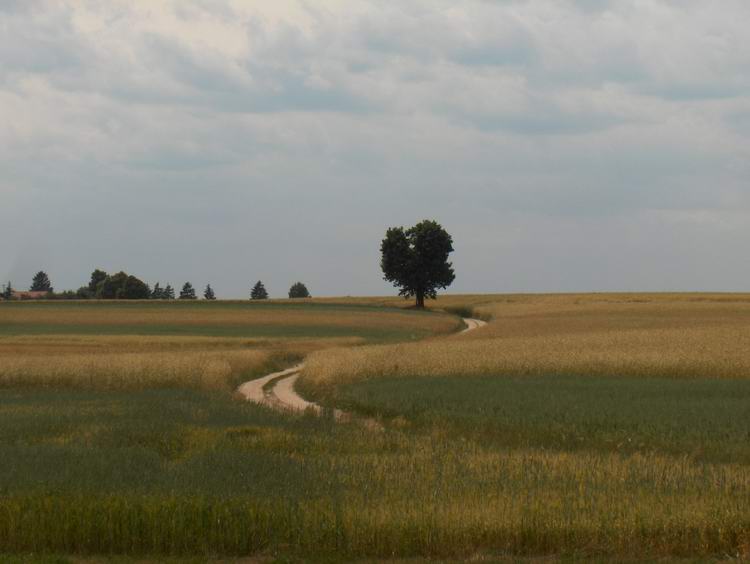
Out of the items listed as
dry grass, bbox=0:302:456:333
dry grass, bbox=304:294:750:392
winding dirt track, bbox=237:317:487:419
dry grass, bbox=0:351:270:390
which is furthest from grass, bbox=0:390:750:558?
dry grass, bbox=0:302:456:333

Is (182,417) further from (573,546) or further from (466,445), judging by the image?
(573,546)

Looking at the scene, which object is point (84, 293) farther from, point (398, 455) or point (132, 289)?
point (398, 455)

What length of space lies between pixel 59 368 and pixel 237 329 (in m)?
37.6

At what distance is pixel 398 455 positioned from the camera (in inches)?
746

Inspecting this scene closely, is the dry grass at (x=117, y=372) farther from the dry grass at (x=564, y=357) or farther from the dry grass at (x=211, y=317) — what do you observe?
the dry grass at (x=211, y=317)

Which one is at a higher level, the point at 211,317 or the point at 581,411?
the point at 211,317

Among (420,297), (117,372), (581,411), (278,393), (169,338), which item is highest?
(420,297)

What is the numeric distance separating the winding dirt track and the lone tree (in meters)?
79.4

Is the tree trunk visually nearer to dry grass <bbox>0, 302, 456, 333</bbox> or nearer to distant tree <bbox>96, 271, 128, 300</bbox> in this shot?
dry grass <bbox>0, 302, 456, 333</bbox>

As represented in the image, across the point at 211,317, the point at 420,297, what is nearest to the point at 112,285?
the point at 420,297

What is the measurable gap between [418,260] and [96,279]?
307 feet

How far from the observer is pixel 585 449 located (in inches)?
826

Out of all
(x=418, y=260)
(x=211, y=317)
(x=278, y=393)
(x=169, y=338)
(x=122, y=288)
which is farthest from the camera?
(x=122, y=288)

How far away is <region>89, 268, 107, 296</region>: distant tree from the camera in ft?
613
